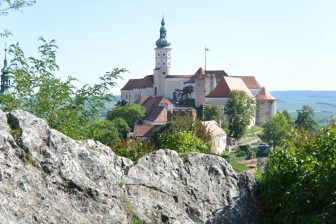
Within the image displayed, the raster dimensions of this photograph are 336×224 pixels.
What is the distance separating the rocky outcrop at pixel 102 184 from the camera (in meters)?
5.89

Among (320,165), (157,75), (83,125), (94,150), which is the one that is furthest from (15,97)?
(157,75)

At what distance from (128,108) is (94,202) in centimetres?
8603

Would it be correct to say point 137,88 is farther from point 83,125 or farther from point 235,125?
point 83,125

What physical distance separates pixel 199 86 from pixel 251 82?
23596 millimetres

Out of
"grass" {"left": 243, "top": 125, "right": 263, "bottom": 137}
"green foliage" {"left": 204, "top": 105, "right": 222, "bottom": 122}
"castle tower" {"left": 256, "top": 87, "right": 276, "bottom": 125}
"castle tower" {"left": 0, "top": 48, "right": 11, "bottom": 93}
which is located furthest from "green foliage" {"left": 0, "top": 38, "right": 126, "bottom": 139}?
"castle tower" {"left": 256, "top": 87, "right": 276, "bottom": 125}

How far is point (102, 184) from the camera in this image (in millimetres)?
6633

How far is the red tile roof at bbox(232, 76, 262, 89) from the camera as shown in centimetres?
11714

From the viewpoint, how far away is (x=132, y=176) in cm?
720

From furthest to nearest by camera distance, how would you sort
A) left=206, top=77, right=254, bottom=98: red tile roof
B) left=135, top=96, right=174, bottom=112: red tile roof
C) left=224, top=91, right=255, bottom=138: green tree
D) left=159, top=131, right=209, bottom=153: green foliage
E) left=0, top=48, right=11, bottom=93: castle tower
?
left=206, top=77, right=254, bottom=98: red tile roof → left=135, top=96, right=174, bottom=112: red tile roof → left=224, top=91, right=255, bottom=138: green tree → left=159, top=131, right=209, bottom=153: green foliage → left=0, top=48, right=11, bottom=93: castle tower

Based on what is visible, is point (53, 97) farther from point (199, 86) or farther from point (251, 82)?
point (251, 82)

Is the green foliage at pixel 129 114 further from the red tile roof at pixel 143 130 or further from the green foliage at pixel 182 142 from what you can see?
the green foliage at pixel 182 142

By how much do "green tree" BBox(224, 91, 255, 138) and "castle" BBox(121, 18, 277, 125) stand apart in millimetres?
7759

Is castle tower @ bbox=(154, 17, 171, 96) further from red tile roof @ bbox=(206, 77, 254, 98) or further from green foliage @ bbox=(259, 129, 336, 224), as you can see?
green foliage @ bbox=(259, 129, 336, 224)

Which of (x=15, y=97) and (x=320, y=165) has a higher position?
(x=15, y=97)
